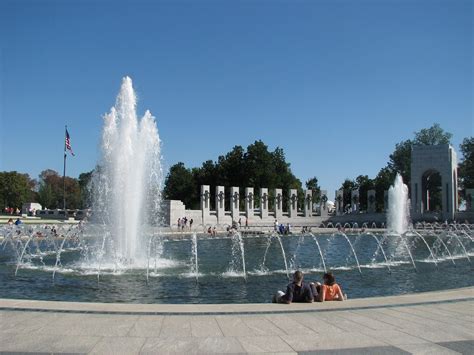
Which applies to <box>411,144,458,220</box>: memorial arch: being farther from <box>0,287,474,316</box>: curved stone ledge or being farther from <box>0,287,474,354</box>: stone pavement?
<box>0,287,474,354</box>: stone pavement

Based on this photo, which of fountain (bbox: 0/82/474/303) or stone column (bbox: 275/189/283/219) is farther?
stone column (bbox: 275/189/283/219)

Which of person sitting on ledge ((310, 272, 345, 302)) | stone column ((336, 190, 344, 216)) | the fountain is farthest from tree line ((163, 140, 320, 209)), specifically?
person sitting on ledge ((310, 272, 345, 302))

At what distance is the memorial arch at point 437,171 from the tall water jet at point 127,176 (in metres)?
55.5

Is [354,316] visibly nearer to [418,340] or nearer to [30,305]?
[418,340]

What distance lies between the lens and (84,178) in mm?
130000

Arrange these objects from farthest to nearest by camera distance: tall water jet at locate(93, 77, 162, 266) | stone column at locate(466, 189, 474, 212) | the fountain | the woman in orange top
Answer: stone column at locate(466, 189, 474, 212) < tall water jet at locate(93, 77, 162, 266) < the fountain < the woman in orange top

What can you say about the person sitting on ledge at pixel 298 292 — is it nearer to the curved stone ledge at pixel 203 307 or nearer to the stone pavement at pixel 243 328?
the curved stone ledge at pixel 203 307

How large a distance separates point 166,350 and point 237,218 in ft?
197

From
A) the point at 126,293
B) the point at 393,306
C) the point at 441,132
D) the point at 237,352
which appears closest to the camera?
the point at 237,352

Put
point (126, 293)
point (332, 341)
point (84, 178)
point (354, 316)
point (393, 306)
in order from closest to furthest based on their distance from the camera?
point (332, 341) < point (354, 316) < point (393, 306) < point (126, 293) < point (84, 178)

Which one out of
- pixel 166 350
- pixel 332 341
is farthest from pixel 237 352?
pixel 332 341

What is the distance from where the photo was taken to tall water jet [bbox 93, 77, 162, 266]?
22547 mm

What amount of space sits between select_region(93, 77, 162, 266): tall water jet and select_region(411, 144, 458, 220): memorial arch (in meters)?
55.5

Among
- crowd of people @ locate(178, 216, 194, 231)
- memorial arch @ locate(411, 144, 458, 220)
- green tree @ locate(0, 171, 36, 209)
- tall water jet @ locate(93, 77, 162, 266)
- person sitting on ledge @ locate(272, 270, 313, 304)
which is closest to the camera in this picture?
person sitting on ledge @ locate(272, 270, 313, 304)
